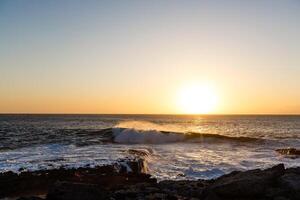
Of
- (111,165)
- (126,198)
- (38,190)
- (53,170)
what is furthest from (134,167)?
(126,198)

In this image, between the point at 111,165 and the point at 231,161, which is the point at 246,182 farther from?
the point at 231,161

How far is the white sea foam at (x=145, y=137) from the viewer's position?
44.0 metres

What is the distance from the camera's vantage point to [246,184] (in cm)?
1233

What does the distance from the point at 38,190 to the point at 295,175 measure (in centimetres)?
978

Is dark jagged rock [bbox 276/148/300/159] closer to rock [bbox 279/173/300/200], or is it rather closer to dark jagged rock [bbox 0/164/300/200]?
dark jagged rock [bbox 0/164/300/200]

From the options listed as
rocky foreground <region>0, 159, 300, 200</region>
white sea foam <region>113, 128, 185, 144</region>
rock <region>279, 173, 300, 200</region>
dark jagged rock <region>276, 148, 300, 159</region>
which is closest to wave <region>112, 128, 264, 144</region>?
white sea foam <region>113, 128, 185, 144</region>

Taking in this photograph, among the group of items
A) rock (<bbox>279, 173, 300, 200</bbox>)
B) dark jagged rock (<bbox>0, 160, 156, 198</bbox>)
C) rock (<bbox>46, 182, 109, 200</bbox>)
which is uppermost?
rock (<bbox>279, 173, 300, 200</bbox>)

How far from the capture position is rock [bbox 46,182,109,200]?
11750 millimetres

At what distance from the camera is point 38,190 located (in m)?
16.8

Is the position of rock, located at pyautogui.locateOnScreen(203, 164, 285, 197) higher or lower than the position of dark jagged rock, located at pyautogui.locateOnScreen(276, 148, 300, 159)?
higher

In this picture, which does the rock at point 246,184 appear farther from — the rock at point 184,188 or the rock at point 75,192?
the rock at point 75,192

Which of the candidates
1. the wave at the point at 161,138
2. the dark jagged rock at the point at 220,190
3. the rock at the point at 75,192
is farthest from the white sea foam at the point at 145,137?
the rock at the point at 75,192

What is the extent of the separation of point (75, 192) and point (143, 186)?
414 centimetres

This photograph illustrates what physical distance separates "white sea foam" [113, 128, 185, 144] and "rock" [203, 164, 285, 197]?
99.1 ft
